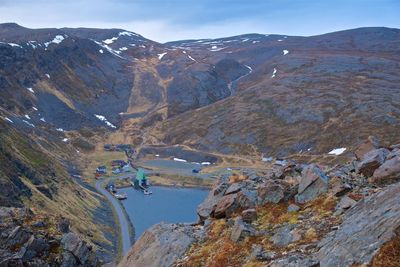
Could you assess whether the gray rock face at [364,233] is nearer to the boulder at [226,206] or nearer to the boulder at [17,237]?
the boulder at [226,206]

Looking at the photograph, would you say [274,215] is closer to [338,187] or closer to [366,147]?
[338,187]

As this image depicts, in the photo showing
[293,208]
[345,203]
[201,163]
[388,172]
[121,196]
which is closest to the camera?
[345,203]

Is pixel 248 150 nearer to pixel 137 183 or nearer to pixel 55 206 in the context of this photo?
pixel 137 183

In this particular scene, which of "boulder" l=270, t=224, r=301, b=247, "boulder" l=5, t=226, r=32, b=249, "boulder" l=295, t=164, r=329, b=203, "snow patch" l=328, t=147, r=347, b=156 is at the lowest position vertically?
"snow patch" l=328, t=147, r=347, b=156

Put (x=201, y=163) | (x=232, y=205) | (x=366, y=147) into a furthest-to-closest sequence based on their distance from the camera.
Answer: (x=201, y=163) → (x=366, y=147) → (x=232, y=205)

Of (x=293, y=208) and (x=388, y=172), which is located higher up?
(x=388, y=172)

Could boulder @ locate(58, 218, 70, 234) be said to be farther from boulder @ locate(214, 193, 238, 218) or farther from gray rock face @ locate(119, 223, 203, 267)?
boulder @ locate(214, 193, 238, 218)

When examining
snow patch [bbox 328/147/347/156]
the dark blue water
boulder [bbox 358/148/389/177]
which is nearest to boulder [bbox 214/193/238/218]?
boulder [bbox 358/148/389/177]

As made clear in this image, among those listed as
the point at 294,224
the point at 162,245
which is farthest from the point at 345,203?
the point at 162,245
